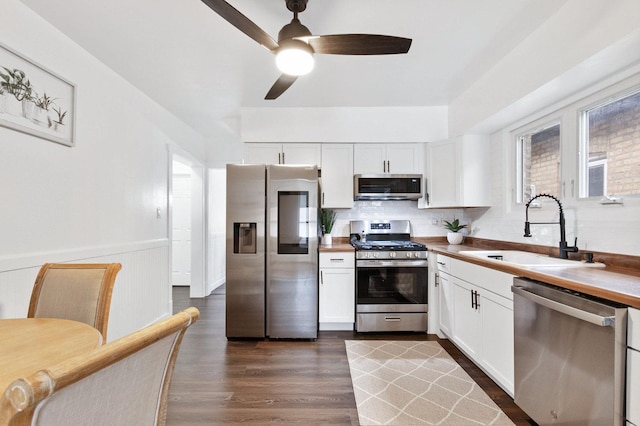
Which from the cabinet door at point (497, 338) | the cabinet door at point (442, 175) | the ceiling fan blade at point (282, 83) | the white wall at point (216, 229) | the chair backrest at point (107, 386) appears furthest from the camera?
the white wall at point (216, 229)

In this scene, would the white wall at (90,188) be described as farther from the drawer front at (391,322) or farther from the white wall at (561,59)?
the white wall at (561,59)

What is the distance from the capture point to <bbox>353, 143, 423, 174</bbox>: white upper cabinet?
3549mm

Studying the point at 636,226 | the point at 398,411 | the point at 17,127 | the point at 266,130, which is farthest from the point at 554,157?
the point at 17,127

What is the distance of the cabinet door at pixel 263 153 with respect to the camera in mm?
3561

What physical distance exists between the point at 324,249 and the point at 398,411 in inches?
62.3

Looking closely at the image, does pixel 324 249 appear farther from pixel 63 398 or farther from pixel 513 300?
pixel 63 398

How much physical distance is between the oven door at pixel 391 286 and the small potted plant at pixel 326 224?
1.74 feet

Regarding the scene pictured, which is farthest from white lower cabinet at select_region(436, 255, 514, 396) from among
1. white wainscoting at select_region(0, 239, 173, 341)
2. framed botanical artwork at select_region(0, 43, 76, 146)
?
framed botanical artwork at select_region(0, 43, 76, 146)

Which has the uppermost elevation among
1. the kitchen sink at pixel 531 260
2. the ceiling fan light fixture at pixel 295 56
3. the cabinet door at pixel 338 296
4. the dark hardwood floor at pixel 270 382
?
the ceiling fan light fixture at pixel 295 56

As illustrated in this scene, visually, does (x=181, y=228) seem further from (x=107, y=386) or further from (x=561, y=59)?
(x=561, y=59)

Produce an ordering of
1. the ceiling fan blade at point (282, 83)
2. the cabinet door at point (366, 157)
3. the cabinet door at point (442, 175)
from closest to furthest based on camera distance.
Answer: the ceiling fan blade at point (282, 83), the cabinet door at point (442, 175), the cabinet door at point (366, 157)

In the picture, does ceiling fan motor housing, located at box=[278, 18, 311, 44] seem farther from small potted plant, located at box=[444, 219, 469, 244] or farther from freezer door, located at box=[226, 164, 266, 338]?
small potted plant, located at box=[444, 219, 469, 244]

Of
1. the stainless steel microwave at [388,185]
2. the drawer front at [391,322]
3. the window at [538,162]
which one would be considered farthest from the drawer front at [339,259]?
the window at [538,162]

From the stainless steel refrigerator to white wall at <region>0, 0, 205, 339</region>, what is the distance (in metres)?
0.89
